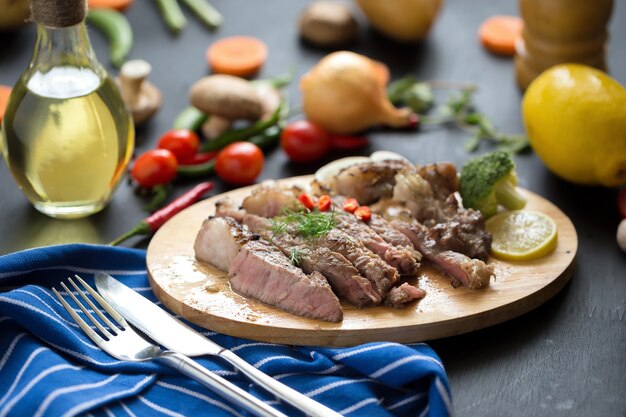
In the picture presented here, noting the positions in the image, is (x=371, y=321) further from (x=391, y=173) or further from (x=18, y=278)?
(x=18, y=278)

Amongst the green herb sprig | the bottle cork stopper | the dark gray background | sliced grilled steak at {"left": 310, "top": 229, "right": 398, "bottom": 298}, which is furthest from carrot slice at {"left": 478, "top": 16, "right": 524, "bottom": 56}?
the bottle cork stopper

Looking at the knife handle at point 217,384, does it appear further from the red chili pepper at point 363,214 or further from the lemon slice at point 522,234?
the lemon slice at point 522,234

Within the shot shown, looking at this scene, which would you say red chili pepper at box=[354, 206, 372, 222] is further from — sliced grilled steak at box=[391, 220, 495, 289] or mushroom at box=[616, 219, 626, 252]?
mushroom at box=[616, 219, 626, 252]

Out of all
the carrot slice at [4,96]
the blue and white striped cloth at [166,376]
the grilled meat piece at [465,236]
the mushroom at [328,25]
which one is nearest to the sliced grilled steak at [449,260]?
the grilled meat piece at [465,236]

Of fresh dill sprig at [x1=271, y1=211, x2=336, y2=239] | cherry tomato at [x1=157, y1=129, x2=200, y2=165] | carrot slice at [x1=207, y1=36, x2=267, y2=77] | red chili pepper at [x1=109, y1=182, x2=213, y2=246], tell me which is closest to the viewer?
fresh dill sprig at [x1=271, y1=211, x2=336, y2=239]

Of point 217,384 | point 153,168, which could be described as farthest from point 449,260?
point 153,168

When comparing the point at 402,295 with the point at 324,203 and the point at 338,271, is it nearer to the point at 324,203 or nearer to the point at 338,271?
the point at 338,271
